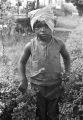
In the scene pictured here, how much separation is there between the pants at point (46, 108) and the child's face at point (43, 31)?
70 cm

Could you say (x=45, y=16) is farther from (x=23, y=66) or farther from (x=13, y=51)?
(x=13, y=51)

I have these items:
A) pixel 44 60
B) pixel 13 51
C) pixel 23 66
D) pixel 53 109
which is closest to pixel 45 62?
pixel 44 60

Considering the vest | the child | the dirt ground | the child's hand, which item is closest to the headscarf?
the child

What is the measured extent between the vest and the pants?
0.78ft

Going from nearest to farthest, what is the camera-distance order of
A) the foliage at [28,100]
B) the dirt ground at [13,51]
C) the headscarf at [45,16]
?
the headscarf at [45,16], the foliage at [28,100], the dirt ground at [13,51]

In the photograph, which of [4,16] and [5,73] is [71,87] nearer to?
[5,73]

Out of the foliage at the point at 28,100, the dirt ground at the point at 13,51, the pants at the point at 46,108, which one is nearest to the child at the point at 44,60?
the pants at the point at 46,108

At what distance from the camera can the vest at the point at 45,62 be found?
2.96m

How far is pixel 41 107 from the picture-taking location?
10.4 feet

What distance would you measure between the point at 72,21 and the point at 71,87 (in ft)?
39.2

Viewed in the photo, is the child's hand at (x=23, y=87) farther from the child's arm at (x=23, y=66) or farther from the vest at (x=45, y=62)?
the vest at (x=45, y=62)

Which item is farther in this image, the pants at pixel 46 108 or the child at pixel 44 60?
the pants at pixel 46 108

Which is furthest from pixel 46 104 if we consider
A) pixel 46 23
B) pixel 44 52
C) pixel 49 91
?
pixel 46 23

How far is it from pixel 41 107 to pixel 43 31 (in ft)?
3.06
